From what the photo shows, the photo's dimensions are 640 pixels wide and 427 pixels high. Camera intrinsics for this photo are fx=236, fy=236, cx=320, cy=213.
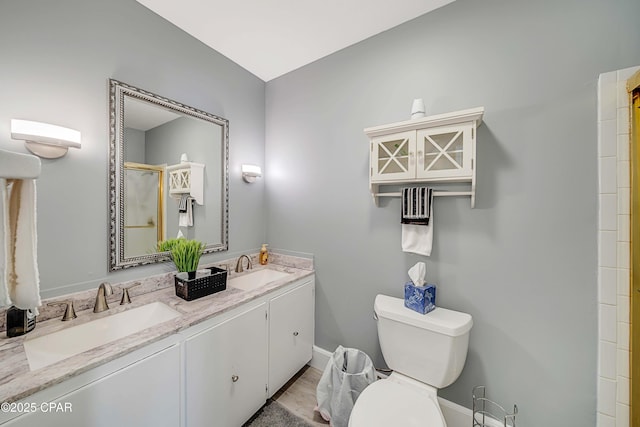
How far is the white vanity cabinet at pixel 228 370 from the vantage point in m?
1.14

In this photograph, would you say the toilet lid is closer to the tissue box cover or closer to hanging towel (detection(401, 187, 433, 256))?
the tissue box cover

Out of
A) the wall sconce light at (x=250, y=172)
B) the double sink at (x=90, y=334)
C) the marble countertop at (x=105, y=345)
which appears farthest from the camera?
the wall sconce light at (x=250, y=172)

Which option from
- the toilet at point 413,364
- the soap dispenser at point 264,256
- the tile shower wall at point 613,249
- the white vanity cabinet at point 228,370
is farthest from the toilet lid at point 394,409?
the soap dispenser at point 264,256

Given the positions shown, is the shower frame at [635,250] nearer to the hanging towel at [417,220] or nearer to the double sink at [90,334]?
the hanging towel at [417,220]

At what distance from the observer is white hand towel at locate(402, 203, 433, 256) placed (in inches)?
57.0

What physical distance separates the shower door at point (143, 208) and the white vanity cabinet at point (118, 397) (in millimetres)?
721

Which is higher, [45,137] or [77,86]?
[77,86]

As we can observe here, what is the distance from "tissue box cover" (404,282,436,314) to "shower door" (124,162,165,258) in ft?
5.38

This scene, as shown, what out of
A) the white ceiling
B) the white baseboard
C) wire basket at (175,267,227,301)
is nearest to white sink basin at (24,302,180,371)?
wire basket at (175,267,227,301)

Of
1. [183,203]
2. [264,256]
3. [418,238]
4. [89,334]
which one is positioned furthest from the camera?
[264,256]

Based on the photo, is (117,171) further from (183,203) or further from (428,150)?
(428,150)

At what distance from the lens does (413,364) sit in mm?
1311

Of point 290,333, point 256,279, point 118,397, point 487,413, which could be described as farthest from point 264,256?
point 487,413

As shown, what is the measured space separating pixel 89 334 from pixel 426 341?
5.58 ft
